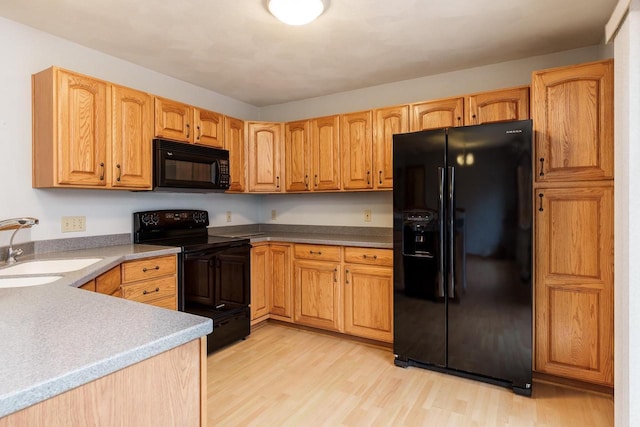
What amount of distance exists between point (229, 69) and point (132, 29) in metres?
0.85

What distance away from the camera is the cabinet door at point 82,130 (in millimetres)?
2221

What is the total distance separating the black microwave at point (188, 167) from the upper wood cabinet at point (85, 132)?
0.42ft

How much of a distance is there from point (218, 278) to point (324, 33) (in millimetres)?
2023

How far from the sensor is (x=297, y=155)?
3607 mm

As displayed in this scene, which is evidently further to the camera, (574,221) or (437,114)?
(437,114)

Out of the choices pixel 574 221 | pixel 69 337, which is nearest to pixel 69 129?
pixel 69 337

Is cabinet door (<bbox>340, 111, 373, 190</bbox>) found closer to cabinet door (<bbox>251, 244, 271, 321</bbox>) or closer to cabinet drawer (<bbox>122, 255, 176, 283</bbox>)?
cabinet door (<bbox>251, 244, 271, 321</bbox>)

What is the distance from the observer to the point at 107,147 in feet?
7.99

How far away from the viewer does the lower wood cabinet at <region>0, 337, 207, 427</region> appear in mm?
690

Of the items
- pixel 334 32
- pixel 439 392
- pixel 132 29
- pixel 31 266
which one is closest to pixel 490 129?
pixel 334 32

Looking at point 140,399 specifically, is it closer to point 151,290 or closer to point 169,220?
point 151,290

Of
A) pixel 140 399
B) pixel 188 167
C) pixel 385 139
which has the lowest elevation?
pixel 140 399

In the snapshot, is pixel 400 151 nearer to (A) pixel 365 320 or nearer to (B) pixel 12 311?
(A) pixel 365 320

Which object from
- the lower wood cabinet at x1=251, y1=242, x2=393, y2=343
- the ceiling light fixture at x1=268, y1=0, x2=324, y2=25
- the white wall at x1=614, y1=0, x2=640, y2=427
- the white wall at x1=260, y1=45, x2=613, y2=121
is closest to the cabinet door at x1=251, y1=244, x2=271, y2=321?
the lower wood cabinet at x1=251, y1=242, x2=393, y2=343
